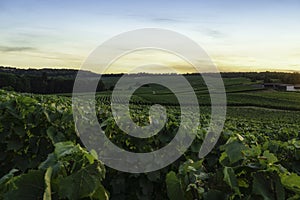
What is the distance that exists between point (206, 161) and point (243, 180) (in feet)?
8.44

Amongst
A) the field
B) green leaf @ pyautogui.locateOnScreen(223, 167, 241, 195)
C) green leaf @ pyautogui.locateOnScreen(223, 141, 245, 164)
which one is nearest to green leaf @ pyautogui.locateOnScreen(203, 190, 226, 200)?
the field

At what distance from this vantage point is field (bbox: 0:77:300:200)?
1982 mm

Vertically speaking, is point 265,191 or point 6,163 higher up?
point 265,191

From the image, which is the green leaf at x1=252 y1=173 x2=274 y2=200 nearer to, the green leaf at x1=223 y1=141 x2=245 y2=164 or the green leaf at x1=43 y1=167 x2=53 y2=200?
the green leaf at x1=223 y1=141 x2=245 y2=164

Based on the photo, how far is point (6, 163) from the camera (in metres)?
4.54

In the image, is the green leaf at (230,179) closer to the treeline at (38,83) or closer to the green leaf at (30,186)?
the green leaf at (30,186)

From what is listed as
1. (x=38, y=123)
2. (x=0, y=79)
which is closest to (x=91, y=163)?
(x=38, y=123)

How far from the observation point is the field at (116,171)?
198 centimetres

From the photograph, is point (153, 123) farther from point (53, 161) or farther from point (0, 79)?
point (0, 79)

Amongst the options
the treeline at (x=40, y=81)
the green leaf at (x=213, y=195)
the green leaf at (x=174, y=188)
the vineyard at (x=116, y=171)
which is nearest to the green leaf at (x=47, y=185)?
the vineyard at (x=116, y=171)

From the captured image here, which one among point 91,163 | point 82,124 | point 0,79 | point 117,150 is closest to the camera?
point 91,163

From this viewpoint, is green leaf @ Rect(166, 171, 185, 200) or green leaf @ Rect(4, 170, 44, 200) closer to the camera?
green leaf @ Rect(4, 170, 44, 200)

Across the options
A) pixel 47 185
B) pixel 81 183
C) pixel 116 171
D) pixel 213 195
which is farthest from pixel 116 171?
pixel 47 185

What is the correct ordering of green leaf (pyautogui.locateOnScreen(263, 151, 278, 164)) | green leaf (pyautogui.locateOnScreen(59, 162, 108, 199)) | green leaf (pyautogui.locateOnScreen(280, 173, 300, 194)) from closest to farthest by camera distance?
green leaf (pyautogui.locateOnScreen(59, 162, 108, 199)), green leaf (pyautogui.locateOnScreen(280, 173, 300, 194)), green leaf (pyautogui.locateOnScreen(263, 151, 278, 164))
